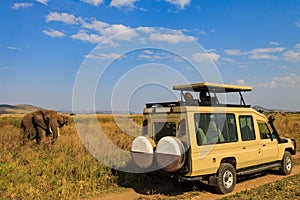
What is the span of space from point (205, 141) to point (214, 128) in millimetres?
525

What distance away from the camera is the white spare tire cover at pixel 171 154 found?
676 cm

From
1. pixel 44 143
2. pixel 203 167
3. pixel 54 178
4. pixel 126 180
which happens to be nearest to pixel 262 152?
pixel 203 167

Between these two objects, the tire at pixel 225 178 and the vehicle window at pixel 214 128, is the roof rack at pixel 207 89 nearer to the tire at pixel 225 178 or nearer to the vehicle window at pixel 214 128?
the vehicle window at pixel 214 128

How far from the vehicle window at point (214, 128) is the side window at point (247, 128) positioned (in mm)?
388

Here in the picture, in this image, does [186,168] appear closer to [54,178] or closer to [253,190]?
[253,190]

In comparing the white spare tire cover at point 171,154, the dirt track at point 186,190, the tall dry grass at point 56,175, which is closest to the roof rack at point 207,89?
the white spare tire cover at point 171,154

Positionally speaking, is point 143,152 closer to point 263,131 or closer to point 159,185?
point 159,185

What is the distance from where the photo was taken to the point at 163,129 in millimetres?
7809

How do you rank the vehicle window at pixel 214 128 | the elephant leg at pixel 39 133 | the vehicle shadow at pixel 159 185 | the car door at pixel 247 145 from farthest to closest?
the elephant leg at pixel 39 133, the car door at pixel 247 145, the vehicle shadow at pixel 159 185, the vehicle window at pixel 214 128

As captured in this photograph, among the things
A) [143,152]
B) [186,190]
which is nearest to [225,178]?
[186,190]

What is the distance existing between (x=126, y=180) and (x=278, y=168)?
5.19 metres

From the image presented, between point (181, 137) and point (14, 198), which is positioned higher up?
point (181, 137)

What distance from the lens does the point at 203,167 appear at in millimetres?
7105

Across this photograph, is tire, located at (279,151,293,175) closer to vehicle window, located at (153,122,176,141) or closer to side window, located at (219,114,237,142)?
side window, located at (219,114,237,142)
